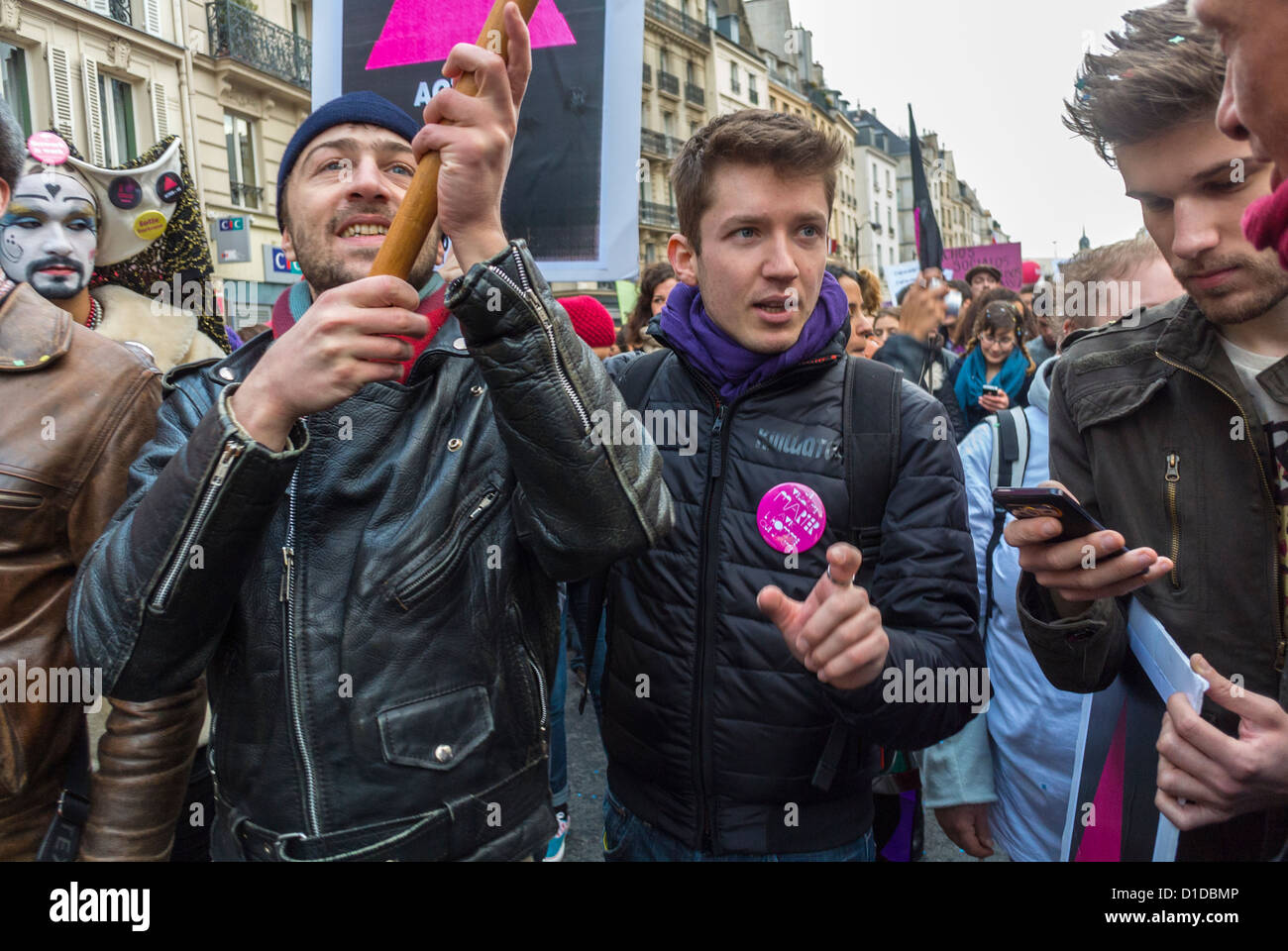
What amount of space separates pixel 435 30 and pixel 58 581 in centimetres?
178

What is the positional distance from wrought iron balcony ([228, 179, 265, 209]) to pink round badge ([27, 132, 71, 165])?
44.5 ft

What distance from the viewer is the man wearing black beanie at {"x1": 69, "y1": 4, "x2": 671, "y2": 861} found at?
1.24m

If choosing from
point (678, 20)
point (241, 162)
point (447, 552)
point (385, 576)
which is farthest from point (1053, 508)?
point (678, 20)

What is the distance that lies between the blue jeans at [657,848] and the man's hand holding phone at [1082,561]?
2.41 feet

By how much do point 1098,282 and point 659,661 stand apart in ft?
6.65

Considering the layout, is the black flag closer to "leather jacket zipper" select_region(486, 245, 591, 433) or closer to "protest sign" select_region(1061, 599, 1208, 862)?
"protest sign" select_region(1061, 599, 1208, 862)

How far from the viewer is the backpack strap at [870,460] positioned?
178 cm

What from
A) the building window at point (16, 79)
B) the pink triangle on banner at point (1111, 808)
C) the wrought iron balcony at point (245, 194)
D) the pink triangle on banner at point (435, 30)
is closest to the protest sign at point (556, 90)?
the pink triangle on banner at point (435, 30)

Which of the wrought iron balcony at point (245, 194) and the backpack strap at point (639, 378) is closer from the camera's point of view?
the backpack strap at point (639, 378)

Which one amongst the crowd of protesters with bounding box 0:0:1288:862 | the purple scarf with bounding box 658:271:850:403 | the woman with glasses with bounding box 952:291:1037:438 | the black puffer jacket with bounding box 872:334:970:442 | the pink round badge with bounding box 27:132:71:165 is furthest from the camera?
the woman with glasses with bounding box 952:291:1037:438

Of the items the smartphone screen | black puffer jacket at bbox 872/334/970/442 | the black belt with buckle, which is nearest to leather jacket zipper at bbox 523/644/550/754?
the black belt with buckle

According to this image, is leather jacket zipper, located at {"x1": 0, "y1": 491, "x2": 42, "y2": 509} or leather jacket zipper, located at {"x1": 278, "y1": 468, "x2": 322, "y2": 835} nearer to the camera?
leather jacket zipper, located at {"x1": 278, "y1": 468, "x2": 322, "y2": 835}

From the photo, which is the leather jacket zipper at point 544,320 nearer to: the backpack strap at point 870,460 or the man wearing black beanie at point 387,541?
the man wearing black beanie at point 387,541
